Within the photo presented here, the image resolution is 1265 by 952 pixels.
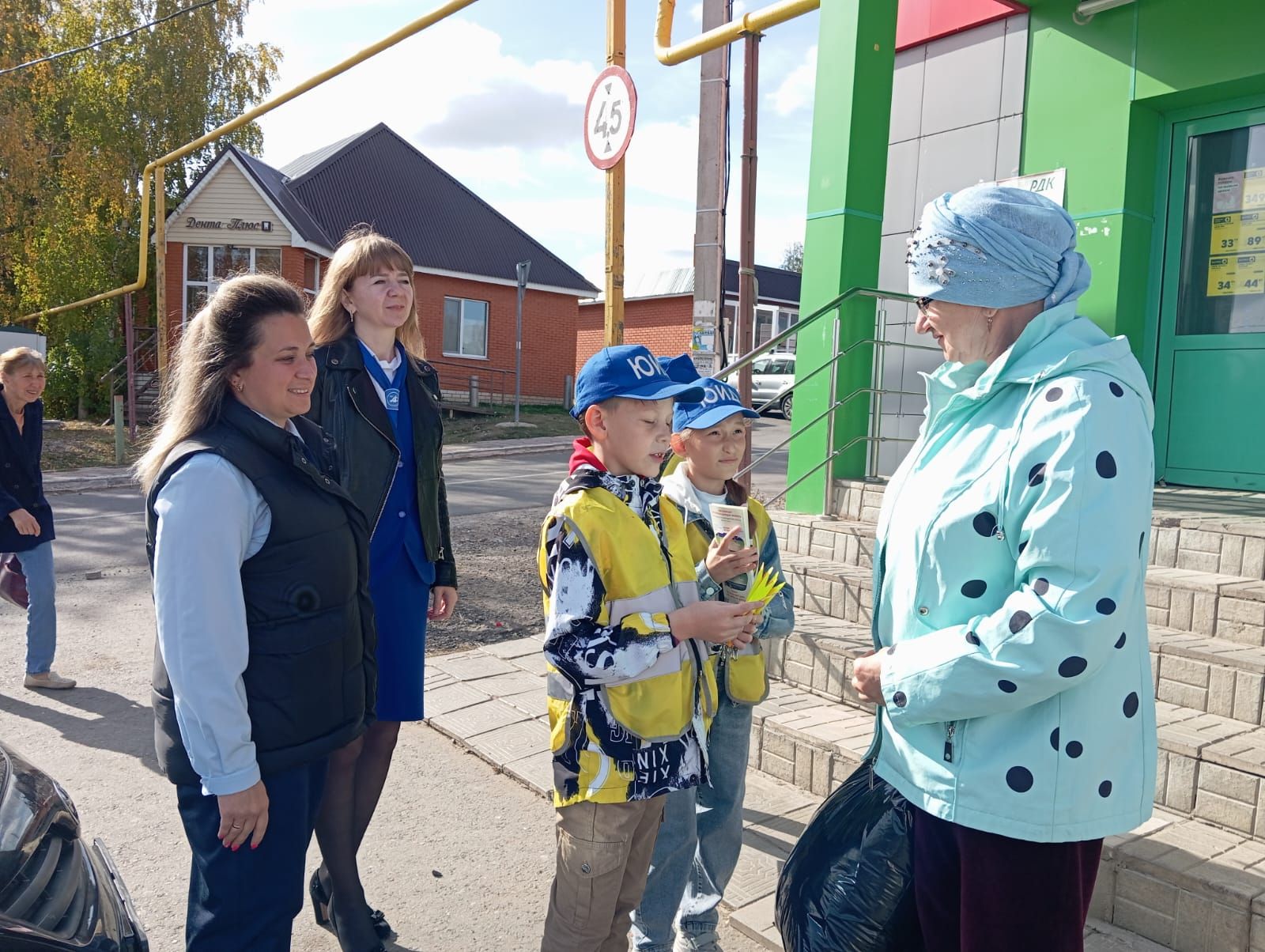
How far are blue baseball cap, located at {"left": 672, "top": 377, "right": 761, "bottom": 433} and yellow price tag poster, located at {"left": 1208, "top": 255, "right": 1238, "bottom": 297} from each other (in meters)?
4.40

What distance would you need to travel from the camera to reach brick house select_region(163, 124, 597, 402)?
24375mm

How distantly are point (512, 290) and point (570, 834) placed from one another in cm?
2645

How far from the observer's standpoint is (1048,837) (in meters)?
1.66

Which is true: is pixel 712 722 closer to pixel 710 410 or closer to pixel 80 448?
pixel 710 410

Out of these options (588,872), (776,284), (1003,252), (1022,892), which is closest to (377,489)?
(588,872)

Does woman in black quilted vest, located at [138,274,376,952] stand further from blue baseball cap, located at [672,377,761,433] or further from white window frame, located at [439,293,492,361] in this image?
white window frame, located at [439,293,492,361]

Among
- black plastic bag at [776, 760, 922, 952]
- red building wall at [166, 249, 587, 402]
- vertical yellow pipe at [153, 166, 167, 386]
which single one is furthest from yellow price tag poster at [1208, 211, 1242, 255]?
red building wall at [166, 249, 587, 402]

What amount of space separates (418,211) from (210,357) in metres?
26.8

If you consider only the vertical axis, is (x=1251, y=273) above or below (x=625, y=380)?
above

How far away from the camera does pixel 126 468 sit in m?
16.5

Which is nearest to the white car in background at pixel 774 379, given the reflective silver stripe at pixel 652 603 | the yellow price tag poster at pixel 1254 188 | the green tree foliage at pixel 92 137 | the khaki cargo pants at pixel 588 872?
the green tree foliage at pixel 92 137

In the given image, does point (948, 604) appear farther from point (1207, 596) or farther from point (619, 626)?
point (1207, 596)

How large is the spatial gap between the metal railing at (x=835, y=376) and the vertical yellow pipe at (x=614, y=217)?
0.81 m

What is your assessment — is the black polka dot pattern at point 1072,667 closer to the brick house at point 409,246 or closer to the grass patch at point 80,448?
the grass patch at point 80,448
